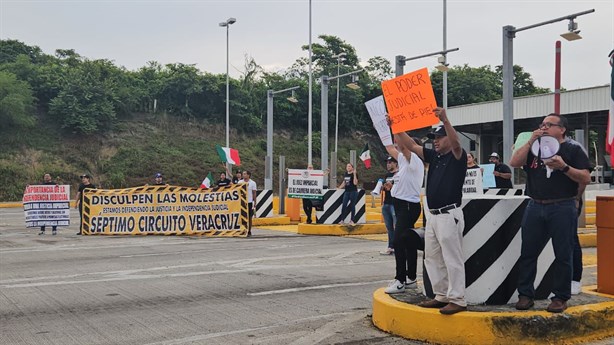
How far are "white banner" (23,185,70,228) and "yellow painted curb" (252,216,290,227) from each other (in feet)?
18.6

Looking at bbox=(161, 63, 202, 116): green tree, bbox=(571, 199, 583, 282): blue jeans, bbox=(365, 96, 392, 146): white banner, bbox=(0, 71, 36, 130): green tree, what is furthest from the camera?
bbox=(161, 63, 202, 116): green tree

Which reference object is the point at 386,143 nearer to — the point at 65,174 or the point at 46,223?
the point at 46,223

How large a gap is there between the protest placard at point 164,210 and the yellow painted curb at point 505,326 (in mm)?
12158

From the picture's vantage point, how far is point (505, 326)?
5277mm

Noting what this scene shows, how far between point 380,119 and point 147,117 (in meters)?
48.6

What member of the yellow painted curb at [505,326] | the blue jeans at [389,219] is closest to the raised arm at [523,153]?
the yellow painted curb at [505,326]

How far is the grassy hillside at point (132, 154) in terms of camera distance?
144 feet

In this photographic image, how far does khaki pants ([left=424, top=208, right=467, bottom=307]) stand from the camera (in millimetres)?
5559

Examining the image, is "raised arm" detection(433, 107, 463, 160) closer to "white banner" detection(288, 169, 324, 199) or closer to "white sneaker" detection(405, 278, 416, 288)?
"white sneaker" detection(405, 278, 416, 288)

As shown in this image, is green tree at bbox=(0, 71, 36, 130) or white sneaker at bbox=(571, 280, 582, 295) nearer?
white sneaker at bbox=(571, 280, 582, 295)

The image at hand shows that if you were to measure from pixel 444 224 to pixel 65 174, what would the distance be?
4217 centimetres

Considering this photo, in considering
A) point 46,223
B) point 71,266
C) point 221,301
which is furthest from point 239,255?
point 46,223

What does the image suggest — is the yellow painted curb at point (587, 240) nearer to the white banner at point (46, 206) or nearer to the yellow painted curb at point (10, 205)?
the white banner at point (46, 206)

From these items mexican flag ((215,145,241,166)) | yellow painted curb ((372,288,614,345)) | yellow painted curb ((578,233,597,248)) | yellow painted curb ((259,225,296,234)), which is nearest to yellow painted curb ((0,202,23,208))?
mexican flag ((215,145,241,166))
